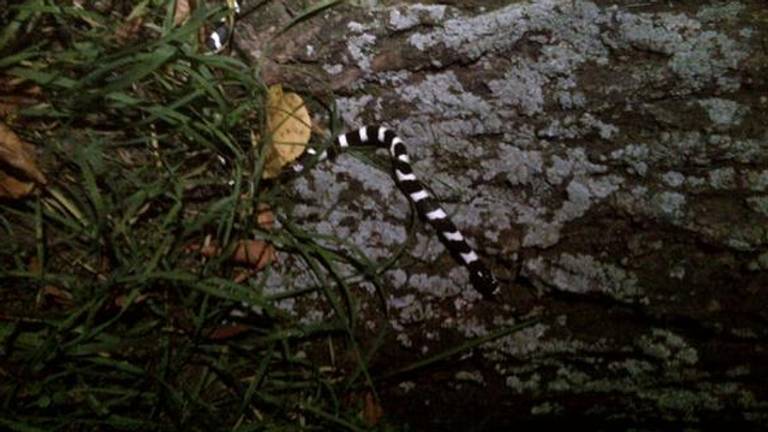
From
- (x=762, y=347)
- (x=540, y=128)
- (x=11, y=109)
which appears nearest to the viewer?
(x=762, y=347)

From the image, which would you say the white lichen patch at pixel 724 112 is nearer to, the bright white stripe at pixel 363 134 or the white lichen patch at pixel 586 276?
the white lichen patch at pixel 586 276

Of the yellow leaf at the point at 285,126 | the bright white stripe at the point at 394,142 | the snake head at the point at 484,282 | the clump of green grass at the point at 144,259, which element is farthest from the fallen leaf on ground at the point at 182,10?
the snake head at the point at 484,282

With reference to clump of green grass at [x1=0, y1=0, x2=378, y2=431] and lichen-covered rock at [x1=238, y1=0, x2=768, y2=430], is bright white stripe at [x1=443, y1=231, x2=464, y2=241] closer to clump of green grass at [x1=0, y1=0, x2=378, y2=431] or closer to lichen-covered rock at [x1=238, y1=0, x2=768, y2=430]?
lichen-covered rock at [x1=238, y1=0, x2=768, y2=430]

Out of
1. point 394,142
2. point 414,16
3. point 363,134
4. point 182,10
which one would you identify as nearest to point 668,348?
point 394,142

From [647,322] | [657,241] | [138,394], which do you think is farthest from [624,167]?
[138,394]

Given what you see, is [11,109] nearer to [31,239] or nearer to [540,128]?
[31,239]

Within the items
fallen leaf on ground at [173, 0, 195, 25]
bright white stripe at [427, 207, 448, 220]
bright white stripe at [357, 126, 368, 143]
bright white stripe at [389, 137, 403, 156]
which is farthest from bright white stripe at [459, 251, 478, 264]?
fallen leaf on ground at [173, 0, 195, 25]
